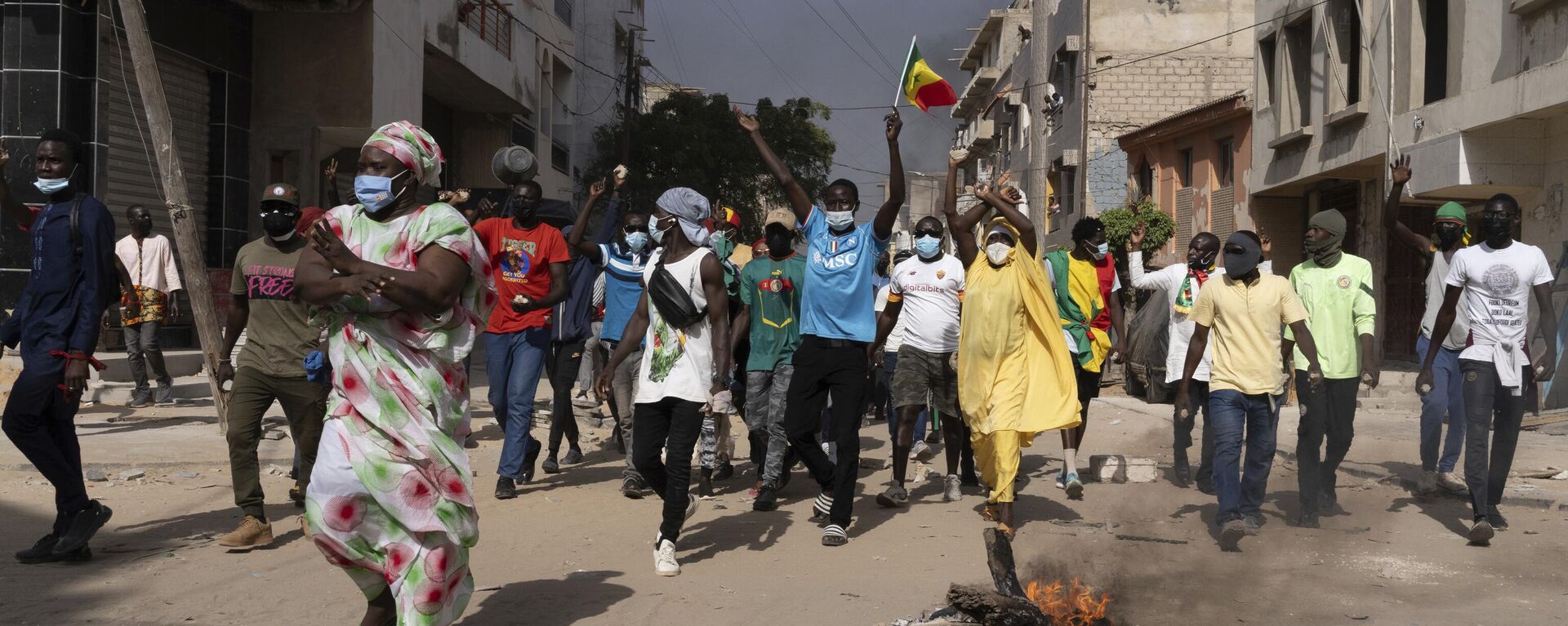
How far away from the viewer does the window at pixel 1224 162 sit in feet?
82.4

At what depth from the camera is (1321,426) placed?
7.81 metres

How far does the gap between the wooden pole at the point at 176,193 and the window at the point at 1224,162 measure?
781 inches

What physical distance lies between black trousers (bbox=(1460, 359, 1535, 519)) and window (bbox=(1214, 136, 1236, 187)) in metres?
18.6

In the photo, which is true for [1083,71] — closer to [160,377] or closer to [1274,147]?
[1274,147]

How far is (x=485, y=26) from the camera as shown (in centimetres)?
2523

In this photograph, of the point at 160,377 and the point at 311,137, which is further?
the point at 311,137

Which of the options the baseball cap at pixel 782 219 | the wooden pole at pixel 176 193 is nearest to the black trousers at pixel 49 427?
the baseball cap at pixel 782 219

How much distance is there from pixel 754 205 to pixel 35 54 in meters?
30.7

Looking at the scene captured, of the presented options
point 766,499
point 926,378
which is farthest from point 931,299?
point 766,499

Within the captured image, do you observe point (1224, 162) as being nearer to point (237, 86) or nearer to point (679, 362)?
point (237, 86)

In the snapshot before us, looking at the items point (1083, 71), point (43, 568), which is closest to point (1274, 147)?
point (1083, 71)

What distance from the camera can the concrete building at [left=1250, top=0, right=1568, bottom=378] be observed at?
1425 centimetres

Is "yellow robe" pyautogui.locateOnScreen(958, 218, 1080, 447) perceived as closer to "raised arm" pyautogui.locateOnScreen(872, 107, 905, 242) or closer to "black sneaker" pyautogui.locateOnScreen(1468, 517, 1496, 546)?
"raised arm" pyautogui.locateOnScreen(872, 107, 905, 242)

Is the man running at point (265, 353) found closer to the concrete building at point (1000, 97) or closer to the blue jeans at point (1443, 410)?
the blue jeans at point (1443, 410)
